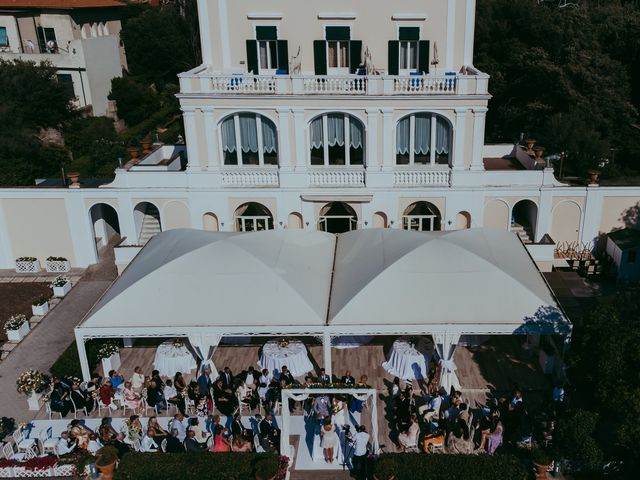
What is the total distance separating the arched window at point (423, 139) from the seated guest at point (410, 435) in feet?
44.9

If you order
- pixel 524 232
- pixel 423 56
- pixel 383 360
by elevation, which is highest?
pixel 423 56

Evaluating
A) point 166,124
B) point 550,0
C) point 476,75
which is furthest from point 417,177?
point 550,0

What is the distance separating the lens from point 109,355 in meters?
21.0

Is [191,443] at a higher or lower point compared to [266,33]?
lower

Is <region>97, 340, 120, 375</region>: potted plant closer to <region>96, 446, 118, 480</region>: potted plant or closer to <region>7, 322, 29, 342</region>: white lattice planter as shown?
<region>7, 322, 29, 342</region>: white lattice planter

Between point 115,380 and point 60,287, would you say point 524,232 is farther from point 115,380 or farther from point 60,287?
point 60,287

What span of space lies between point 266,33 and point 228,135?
5.10m

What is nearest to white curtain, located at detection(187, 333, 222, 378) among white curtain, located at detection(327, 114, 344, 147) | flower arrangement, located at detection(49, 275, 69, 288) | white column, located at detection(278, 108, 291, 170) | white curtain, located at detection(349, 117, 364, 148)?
white column, located at detection(278, 108, 291, 170)

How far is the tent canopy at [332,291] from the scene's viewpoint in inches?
749

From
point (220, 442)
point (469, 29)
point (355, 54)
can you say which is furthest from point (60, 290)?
point (469, 29)

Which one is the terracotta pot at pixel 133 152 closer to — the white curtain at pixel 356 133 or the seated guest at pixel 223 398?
the white curtain at pixel 356 133

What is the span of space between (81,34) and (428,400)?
59.8 m

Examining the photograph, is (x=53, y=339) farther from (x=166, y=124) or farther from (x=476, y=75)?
(x=166, y=124)

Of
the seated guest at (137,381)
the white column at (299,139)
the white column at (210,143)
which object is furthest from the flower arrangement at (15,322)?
the white column at (299,139)
